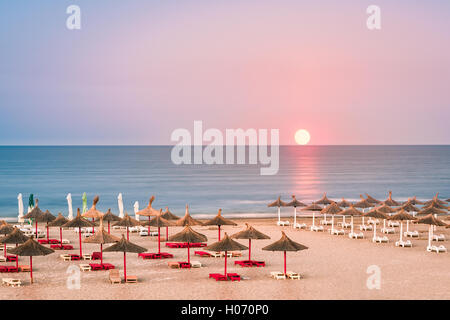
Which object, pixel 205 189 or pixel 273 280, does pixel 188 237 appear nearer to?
pixel 273 280

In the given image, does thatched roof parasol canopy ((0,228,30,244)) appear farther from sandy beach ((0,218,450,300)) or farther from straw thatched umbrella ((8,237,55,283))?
straw thatched umbrella ((8,237,55,283))

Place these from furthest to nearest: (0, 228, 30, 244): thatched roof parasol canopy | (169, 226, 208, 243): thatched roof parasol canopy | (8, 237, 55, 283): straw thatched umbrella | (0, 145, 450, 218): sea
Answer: (0, 145, 450, 218): sea
(169, 226, 208, 243): thatched roof parasol canopy
(0, 228, 30, 244): thatched roof parasol canopy
(8, 237, 55, 283): straw thatched umbrella

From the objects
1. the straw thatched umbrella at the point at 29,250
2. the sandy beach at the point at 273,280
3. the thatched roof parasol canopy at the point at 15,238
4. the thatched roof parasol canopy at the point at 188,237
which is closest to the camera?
the sandy beach at the point at 273,280

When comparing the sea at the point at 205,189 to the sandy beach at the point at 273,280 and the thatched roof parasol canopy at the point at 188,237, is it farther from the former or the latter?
the thatched roof parasol canopy at the point at 188,237

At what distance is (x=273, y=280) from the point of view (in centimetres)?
2089

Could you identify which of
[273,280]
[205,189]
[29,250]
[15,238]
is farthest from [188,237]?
[205,189]

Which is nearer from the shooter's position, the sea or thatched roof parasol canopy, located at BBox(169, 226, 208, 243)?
thatched roof parasol canopy, located at BBox(169, 226, 208, 243)

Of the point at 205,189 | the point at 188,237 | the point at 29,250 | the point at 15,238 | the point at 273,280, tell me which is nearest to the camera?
the point at 29,250

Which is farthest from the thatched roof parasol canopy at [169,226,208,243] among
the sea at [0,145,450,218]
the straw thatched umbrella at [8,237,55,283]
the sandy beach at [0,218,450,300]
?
the sea at [0,145,450,218]

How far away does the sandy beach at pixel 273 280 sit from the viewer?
18.8m

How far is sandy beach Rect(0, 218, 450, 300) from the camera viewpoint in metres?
18.8

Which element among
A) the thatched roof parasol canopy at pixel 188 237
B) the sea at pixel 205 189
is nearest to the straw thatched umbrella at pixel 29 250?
the thatched roof parasol canopy at pixel 188 237
